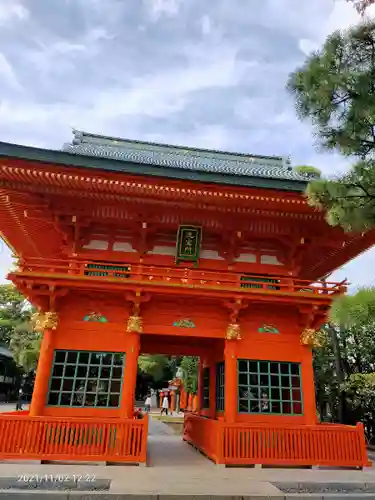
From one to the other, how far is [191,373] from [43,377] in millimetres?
20919

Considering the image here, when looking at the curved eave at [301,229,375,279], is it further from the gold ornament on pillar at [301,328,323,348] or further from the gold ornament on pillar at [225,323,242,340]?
the gold ornament on pillar at [225,323,242,340]

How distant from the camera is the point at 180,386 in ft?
125

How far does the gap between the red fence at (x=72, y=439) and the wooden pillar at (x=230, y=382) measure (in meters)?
2.32

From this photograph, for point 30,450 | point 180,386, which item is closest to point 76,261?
point 30,450

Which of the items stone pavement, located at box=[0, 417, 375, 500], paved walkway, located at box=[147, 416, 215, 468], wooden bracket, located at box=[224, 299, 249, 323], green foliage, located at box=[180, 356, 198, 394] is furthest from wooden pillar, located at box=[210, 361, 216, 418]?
green foliage, located at box=[180, 356, 198, 394]

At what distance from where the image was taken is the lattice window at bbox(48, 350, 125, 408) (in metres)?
9.87

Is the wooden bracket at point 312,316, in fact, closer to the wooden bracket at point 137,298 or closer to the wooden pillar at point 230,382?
the wooden pillar at point 230,382

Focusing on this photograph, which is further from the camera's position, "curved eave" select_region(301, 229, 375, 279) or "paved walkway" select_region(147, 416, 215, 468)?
"curved eave" select_region(301, 229, 375, 279)

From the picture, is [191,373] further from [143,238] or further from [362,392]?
[143,238]

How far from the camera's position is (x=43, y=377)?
968 cm

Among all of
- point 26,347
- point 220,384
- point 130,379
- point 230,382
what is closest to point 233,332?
point 230,382

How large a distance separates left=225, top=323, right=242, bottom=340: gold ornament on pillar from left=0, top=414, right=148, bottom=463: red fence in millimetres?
3187

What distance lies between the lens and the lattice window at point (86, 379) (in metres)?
9.87
